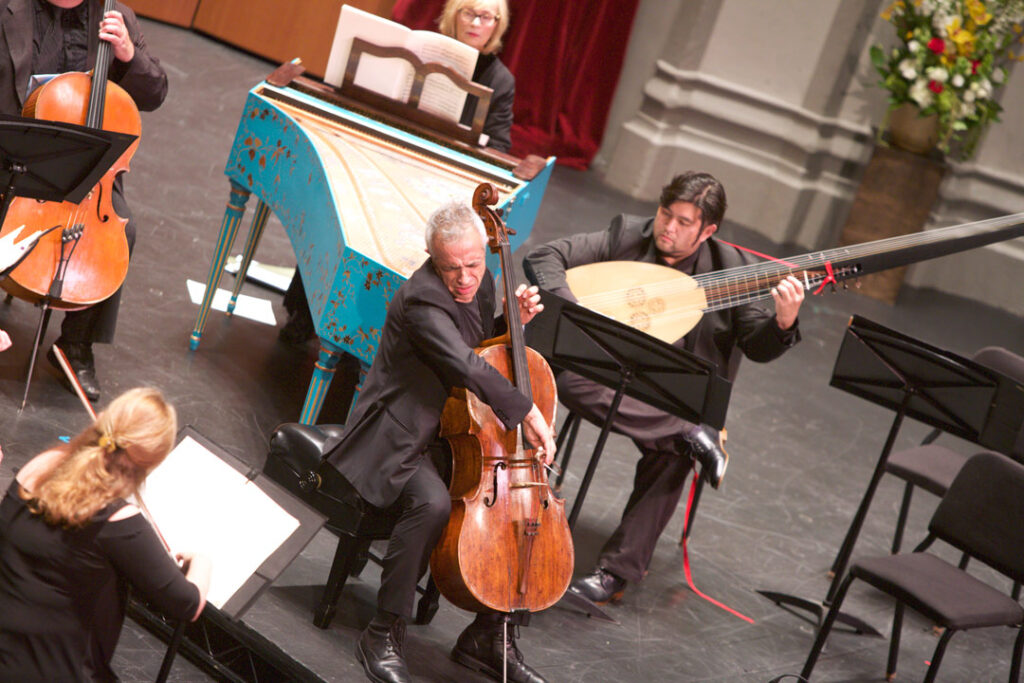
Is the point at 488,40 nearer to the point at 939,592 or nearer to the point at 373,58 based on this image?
the point at 373,58

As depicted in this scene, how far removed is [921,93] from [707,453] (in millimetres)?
4882

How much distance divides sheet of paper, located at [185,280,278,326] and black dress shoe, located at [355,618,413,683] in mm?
2204

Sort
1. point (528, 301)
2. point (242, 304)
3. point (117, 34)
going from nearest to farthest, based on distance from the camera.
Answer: point (528, 301), point (117, 34), point (242, 304)

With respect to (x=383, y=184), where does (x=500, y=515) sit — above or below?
below

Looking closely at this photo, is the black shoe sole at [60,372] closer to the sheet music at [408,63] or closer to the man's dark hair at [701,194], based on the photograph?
the sheet music at [408,63]

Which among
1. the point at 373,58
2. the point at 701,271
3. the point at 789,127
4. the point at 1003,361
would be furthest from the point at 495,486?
the point at 789,127

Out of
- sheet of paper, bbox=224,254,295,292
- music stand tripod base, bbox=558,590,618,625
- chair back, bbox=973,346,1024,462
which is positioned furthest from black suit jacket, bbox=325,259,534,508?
chair back, bbox=973,346,1024,462

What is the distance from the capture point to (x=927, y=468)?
4.55 m

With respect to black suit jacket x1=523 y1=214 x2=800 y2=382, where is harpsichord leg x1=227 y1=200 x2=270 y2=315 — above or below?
below

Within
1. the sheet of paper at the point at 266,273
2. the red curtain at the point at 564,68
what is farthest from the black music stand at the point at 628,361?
the red curtain at the point at 564,68

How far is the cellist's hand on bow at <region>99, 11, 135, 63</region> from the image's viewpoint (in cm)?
371

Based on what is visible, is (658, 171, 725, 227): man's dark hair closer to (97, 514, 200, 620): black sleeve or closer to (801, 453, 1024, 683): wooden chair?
(801, 453, 1024, 683): wooden chair

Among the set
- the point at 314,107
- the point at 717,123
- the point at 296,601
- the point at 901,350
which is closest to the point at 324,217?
the point at 314,107

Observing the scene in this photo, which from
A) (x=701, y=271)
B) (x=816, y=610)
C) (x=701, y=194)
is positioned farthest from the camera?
(x=816, y=610)
